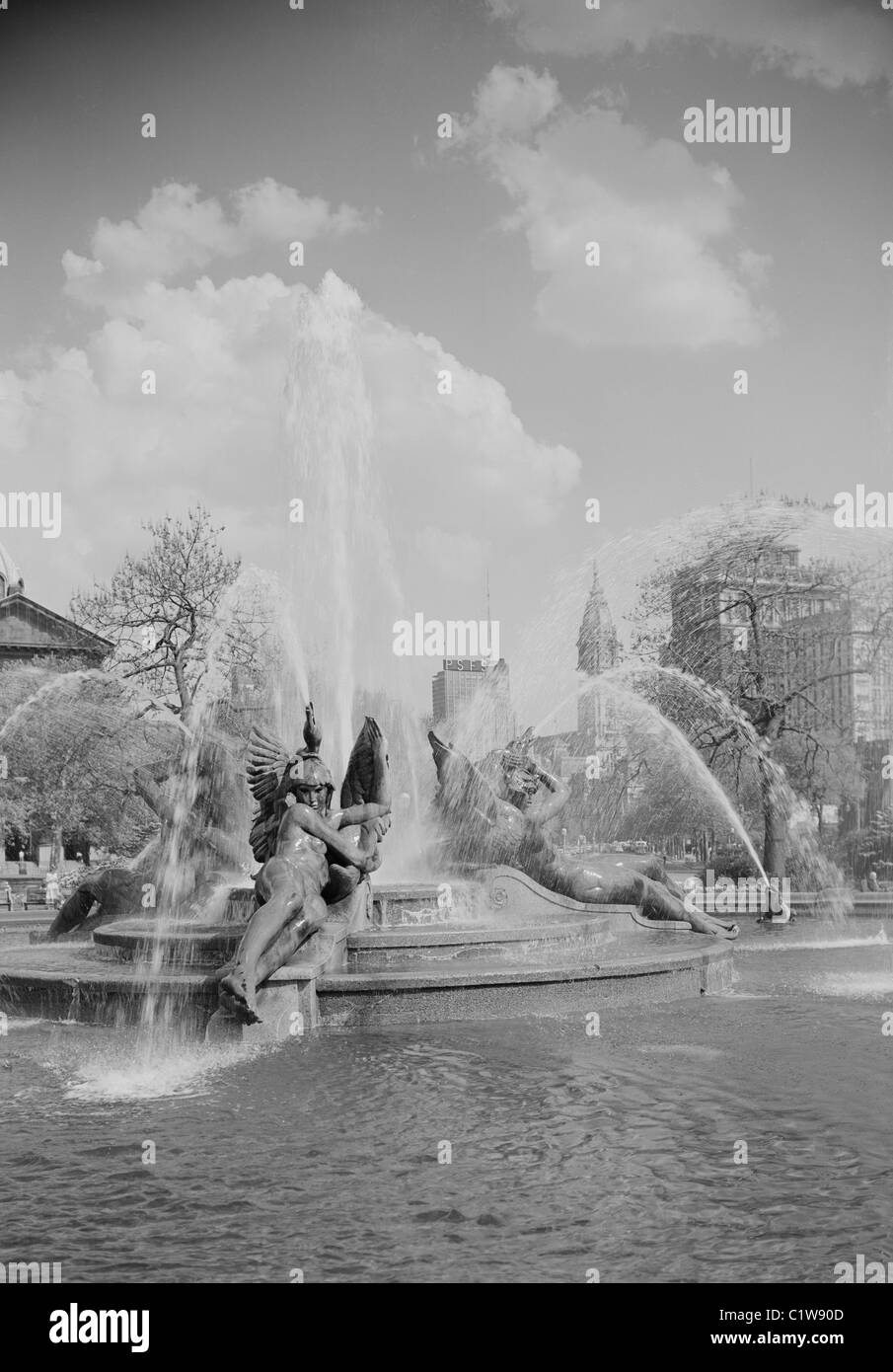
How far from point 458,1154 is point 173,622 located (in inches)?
1090

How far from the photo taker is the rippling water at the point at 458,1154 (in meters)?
5.68

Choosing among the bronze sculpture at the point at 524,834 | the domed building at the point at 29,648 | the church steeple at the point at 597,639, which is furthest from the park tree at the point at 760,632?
the domed building at the point at 29,648

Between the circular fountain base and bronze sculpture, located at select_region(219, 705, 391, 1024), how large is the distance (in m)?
0.30

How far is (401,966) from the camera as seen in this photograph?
11.6m

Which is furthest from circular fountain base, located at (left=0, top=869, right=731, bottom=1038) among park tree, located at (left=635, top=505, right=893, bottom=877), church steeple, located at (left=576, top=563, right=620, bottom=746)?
park tree, located at (left=635, top=505, right=893, bottom=877)

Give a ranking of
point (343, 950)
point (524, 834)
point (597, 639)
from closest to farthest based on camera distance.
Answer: point (343, 950) < point (524, 834) < point (597, 639)

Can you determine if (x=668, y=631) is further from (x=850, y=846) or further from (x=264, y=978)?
(x=264, y=978)

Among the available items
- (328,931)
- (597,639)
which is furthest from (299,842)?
(597,639)

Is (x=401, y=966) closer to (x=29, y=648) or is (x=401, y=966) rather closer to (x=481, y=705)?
(x=481, y=705)

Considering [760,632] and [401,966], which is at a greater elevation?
[760,632]

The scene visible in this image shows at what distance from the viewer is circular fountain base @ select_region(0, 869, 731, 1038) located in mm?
10734

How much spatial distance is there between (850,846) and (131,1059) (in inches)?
1356

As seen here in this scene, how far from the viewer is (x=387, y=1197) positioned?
21.0ft
